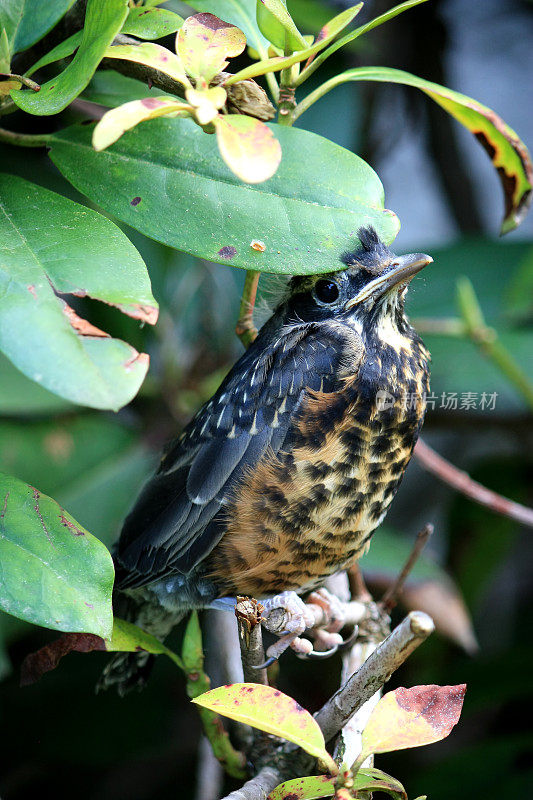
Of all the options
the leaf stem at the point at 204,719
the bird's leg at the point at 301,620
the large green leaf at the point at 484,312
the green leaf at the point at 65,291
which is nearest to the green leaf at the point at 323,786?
the bird's leg at the point at 301,620

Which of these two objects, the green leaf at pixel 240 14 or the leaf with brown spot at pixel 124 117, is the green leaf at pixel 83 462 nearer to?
the green leaf at pixel 240 14

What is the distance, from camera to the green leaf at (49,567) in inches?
37.5

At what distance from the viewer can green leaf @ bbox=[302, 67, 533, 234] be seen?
1.17 m

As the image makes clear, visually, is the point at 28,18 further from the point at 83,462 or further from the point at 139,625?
the point at 83,462

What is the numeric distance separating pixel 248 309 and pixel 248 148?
0.53 meters

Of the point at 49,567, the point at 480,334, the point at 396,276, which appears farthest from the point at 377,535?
the point at 49,567

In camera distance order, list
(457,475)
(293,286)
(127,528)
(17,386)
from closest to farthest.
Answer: (293,286) → (127,528) → (457,475) → (17,386)

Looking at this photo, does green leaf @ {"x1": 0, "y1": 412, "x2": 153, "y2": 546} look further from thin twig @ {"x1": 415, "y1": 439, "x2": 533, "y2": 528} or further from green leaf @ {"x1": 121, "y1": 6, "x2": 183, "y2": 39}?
green leaf @ {"x1": 121, "y1": 6, "x2": 183, "y2": 39}

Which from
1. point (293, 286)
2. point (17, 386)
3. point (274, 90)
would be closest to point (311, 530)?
point (293, 286)

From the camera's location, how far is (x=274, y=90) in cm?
116

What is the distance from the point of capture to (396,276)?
1.24 metres

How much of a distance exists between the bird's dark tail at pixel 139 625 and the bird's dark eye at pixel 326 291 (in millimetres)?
671

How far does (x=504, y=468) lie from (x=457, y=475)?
106cm

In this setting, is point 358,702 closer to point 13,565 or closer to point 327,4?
point 13,565
